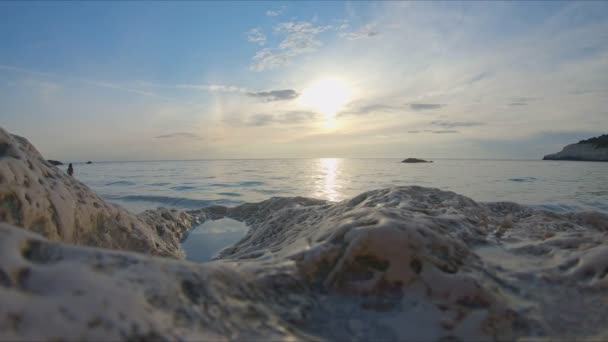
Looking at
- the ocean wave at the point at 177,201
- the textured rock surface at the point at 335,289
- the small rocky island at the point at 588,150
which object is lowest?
the ocean wave at the point at 177,201

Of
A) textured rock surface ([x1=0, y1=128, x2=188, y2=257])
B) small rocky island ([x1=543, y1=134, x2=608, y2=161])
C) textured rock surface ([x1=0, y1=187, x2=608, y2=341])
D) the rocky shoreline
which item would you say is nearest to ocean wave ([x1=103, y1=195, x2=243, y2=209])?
textured rock surface ([x1=0, y1=128, x2=188, y2=257])

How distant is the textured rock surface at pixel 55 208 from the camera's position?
289 centimetres

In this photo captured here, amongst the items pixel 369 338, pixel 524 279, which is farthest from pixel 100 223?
pixel 524 279

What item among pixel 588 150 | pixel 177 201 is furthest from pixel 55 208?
pixel 588 150

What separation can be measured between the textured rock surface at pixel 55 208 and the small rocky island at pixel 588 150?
192 ft

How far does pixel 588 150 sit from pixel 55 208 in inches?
2444

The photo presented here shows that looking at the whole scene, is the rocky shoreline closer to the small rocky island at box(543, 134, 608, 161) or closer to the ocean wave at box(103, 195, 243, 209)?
the ocean wave at box(103, 195, 243, 209)

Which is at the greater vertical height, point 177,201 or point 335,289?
point 335,289

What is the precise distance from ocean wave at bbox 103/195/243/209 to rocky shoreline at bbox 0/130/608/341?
25.9ft

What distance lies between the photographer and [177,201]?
11648 mm

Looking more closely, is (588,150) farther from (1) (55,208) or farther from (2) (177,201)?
(1) (55,208)

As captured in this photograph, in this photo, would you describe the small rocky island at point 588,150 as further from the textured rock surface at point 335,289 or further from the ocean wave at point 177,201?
the textured rock surface at point 335,289

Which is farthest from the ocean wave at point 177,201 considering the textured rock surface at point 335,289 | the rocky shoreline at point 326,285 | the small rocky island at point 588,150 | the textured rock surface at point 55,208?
the small rocky island at point 588,150

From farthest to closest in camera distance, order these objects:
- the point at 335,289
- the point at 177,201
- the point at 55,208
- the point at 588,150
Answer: the point at 588,150, the point at 177,201, the point at 55,208, the point at 335,289
